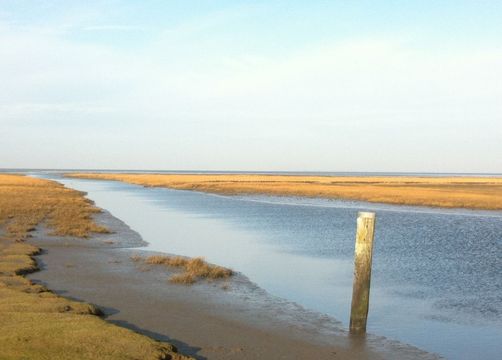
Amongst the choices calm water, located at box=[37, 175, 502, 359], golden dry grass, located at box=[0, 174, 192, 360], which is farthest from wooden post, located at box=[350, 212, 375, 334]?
golden dry grass, located at box=[0, 174, 192, 360]

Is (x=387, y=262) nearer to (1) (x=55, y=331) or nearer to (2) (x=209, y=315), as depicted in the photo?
(2) (x=209, y=315)

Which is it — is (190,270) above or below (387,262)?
below

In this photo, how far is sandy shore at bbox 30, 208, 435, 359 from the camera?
1228cm

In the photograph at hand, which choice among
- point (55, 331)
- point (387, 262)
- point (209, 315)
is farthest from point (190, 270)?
point (55, 331)

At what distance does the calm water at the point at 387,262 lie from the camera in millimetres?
14859

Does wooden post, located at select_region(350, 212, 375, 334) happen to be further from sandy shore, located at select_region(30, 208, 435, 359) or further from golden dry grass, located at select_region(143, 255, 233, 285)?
golden dry grass, located at select_region(143, 255, 233, 285)

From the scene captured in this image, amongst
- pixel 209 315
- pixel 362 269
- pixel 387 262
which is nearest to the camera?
pixel 362 269

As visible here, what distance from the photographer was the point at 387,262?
81.6 feet

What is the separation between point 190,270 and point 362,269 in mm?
9284

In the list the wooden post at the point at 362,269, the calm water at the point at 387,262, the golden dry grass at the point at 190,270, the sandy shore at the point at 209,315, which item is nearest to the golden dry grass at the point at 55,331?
the sandy shore at the point at 209,315

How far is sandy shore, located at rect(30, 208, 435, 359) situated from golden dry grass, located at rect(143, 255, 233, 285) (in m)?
0.50

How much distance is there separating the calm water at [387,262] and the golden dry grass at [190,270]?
1.31 metres

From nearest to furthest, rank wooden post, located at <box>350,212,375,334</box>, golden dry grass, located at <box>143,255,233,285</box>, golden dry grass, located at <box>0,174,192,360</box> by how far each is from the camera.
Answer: golden dry grass, located at <box>0,174,192,360</box>, wooden post, located at <box>350,212,375,334</box>, golden dry grass, located at <box>143,255,233,285</box>

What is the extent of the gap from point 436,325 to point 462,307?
2431mm
